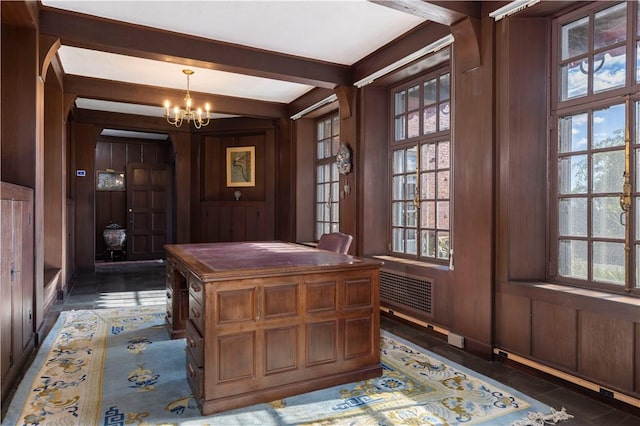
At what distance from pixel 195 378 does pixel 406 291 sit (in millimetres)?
2417

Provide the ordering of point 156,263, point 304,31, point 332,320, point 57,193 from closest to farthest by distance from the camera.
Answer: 1. point 332,320
2. point 304,31
3. point 57,193
4. point 156,263

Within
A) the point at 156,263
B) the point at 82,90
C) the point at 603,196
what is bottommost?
the point at 156,263

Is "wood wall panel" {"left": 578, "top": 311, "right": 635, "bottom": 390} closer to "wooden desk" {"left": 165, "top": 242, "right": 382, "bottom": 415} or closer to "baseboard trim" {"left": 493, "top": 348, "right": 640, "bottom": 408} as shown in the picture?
"baseboard trim" {"left": 493, "top": 348, "right": 640, "bottom": 408}

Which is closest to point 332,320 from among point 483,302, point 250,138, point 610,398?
point 483,302

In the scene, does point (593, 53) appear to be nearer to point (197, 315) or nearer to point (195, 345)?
point (197, 315)

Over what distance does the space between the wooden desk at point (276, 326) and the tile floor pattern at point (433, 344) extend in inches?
36.8

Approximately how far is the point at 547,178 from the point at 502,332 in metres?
1.26

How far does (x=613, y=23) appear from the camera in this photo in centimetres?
267

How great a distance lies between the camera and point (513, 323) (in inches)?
121

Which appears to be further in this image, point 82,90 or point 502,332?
point 82,90

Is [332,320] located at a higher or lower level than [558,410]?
higher

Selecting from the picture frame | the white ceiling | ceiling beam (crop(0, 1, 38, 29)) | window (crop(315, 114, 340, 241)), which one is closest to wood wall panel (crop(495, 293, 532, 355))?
the white ceiling

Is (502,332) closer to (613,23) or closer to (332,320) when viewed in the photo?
(332,320)

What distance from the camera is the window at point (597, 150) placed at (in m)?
2.54
